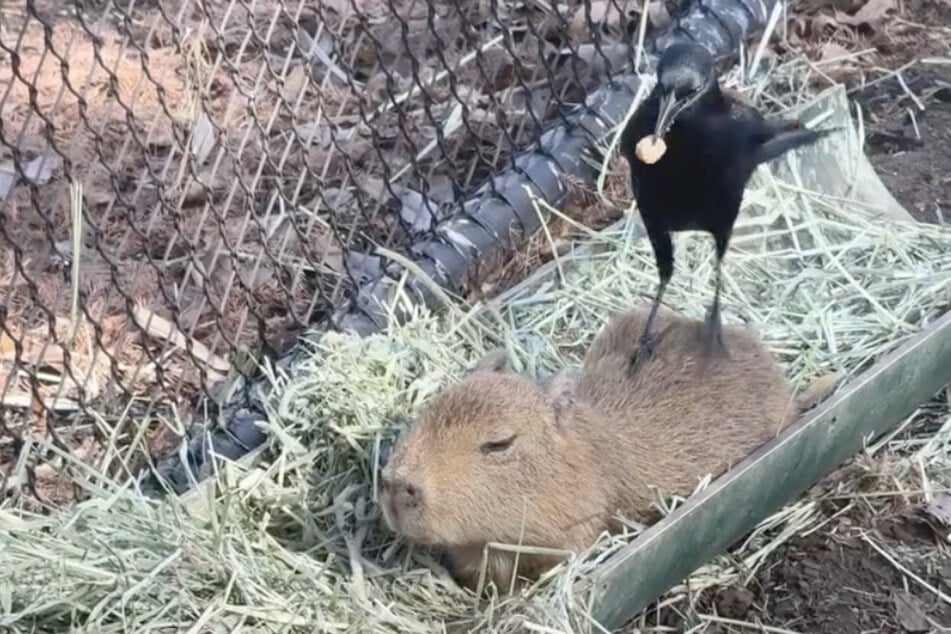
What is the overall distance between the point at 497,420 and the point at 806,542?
38.2 inches

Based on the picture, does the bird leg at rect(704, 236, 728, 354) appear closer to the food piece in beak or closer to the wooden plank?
the wooden plank

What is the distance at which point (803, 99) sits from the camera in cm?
550

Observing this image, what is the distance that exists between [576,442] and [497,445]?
21 centimetres

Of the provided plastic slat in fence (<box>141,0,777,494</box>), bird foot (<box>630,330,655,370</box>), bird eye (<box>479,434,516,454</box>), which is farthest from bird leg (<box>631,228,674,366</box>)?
plastic slat in fence (<box>141,0,777,494</box>)

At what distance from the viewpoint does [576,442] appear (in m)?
3.40

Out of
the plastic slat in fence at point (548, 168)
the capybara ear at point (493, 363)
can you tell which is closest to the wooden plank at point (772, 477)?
the capybara ear at point (493, 363)

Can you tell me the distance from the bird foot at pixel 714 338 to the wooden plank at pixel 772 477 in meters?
0.24

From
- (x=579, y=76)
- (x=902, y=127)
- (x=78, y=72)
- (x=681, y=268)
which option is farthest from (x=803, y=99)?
(x=78, y=72)

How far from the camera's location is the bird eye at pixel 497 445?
3.27m

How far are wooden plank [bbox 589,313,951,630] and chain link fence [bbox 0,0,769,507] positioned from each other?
125 centimetres

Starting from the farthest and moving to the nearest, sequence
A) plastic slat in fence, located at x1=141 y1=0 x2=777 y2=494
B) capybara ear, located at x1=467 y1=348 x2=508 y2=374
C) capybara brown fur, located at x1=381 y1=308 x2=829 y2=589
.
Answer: plastic slat in fence, located at x1=141 y1=0 x2=777 y2=494, capybara ear, located at x1=467 y1=348 x2=508 y2=374, capybara brown fur, located at x1=381 y1=308 x2=829 y2=589

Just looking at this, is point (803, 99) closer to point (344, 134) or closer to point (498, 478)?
point (344, 134)

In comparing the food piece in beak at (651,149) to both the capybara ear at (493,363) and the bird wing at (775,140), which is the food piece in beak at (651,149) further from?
the capybara ear at (493,363)

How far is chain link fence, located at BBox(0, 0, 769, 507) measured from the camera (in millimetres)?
4156
